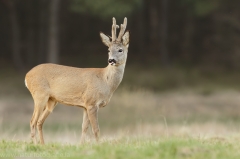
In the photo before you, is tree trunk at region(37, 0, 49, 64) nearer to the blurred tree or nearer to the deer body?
the blurred tree

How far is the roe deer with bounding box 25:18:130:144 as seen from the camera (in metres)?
9.25

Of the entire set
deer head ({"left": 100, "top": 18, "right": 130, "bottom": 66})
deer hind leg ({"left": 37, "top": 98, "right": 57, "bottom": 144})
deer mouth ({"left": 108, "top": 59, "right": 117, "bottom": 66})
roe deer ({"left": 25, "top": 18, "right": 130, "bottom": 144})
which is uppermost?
deer head ({"left": 100, "top": 18, "right": 130, "bottom": 66})

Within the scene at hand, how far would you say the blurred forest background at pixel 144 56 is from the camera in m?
19.8

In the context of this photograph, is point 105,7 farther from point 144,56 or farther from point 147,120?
point 144,56

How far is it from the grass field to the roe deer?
19.7 inches

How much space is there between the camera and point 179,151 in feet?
22.7

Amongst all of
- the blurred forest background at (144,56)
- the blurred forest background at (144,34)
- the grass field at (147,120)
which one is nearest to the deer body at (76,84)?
the grass field at (147,120)

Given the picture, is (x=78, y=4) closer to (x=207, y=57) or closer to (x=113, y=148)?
(x=207, y=57)

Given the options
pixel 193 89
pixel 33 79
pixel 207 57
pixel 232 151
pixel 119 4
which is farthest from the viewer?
pixel 207 57

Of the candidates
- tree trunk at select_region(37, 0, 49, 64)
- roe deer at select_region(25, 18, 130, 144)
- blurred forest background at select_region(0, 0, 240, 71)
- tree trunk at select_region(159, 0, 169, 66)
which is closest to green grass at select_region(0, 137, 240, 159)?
roe deer at select_region(25, 18, 130, 144)

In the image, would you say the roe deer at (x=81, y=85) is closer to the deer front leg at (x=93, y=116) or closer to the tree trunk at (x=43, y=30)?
the deer front leg at (x=93, y=116)

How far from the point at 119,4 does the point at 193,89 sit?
5.53 m

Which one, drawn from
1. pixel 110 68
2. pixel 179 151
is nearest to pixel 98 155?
pixel 179 151

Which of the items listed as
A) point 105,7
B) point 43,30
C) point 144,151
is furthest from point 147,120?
point 43,30
